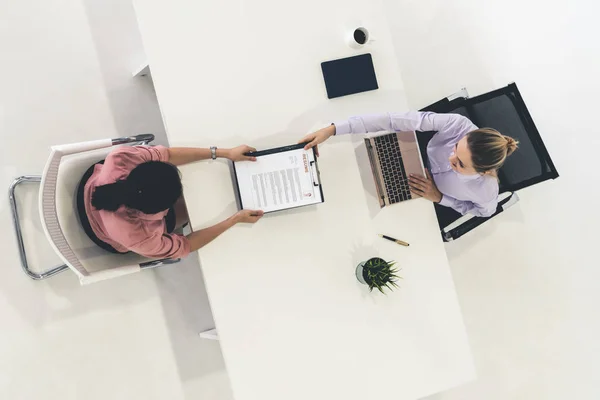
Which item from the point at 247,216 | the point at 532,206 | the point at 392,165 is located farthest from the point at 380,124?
the point at 532,206

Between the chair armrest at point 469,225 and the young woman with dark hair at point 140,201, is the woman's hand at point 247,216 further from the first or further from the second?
the chair armrest at point 469,225

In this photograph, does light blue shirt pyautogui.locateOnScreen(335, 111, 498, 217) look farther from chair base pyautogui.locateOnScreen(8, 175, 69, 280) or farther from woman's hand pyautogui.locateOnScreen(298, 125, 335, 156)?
chair base pyautogui.locateOnScreen(8, 175, 69, 280)

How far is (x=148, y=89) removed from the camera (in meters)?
2.12

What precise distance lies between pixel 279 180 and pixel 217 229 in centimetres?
25

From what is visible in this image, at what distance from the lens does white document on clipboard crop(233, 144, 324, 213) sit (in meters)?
1.42

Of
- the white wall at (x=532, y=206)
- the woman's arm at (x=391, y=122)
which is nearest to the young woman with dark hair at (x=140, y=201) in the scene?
the woman's arm at (x=391, y=122)

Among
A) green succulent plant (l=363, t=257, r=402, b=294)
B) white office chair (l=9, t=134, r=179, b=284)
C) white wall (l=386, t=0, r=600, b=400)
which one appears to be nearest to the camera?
white office chair (l=9, t=134, r=179, b=284)

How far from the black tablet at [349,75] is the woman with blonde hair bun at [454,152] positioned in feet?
0.41

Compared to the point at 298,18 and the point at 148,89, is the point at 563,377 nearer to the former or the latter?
the point at 298,18

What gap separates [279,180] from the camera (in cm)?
143

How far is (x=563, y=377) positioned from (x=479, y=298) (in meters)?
0.60

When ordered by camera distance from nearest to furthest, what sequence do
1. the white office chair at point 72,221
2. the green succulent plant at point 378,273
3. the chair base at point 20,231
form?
the white office chair at point 72,221 < the green succulent plant at point 378,273 < the chair base at point 20,231

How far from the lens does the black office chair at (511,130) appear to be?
5.47ft

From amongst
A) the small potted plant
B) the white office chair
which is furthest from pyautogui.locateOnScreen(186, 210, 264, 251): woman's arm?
the small potted plant
